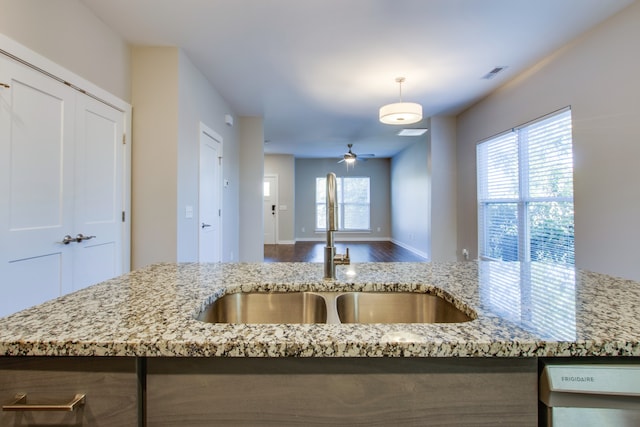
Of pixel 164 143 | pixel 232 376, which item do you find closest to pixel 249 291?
pixel 232 376

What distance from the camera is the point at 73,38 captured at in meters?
2.20

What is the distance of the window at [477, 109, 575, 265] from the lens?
2986 millimetres

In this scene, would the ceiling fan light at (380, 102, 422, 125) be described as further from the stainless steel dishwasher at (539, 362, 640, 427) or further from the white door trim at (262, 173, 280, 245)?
the white door trim at (262, 173, 280, 245)

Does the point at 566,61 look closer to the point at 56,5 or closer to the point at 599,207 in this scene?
the point at 599,207

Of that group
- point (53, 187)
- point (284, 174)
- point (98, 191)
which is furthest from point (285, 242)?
point (53, 187)

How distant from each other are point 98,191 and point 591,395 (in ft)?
9.73

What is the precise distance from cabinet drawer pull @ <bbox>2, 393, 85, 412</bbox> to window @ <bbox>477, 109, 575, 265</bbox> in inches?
141

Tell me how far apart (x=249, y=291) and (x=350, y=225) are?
8763 mm

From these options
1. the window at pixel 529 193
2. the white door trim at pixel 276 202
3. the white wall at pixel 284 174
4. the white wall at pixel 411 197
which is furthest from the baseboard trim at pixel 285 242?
the window at pixel 529 193

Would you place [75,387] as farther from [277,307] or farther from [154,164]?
[154,164]

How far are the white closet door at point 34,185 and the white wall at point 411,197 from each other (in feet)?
16.9

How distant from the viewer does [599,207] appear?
100 inches

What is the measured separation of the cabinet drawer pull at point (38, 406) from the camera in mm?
552

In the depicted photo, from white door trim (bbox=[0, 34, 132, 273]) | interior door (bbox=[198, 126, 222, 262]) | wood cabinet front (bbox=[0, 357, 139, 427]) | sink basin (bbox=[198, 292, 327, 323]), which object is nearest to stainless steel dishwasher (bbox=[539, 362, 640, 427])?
sink basin (bbox=[198, 292, 327, 323])
